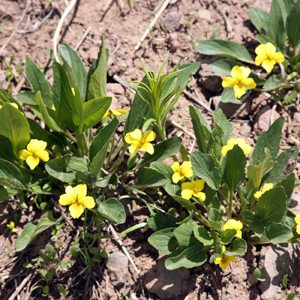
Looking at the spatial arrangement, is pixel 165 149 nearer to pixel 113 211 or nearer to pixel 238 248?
pixel 113 211

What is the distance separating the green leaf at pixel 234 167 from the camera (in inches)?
99.7

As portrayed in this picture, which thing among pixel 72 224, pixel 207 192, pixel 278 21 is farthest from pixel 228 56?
pixel 72 224

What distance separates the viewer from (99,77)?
2.85 m

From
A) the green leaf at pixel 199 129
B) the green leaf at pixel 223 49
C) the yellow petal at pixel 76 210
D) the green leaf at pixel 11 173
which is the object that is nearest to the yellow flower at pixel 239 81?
the green leaf at pixel 199 129

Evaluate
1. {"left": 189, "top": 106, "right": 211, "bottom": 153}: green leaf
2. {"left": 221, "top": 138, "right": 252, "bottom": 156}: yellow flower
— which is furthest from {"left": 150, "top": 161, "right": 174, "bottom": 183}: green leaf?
{"left": 221, "top": 138, "right": 252, "bottom": 156}: yellow flower

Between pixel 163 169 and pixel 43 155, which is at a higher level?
pixel 163 169

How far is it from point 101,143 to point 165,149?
1.70 feet

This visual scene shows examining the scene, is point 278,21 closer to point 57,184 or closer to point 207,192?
point 207,192

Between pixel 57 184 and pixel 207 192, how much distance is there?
4.18 feet

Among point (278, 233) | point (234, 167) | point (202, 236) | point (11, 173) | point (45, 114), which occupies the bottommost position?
point (11, 173)

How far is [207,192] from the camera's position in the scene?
2.73 m

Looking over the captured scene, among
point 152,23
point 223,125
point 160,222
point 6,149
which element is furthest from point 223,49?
point 6,149

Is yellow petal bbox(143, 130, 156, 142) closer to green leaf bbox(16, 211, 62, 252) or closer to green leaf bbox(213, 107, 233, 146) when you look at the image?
green leaf bbox(213, 107, 233, 146)

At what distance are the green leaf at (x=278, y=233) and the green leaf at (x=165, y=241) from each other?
669mm
